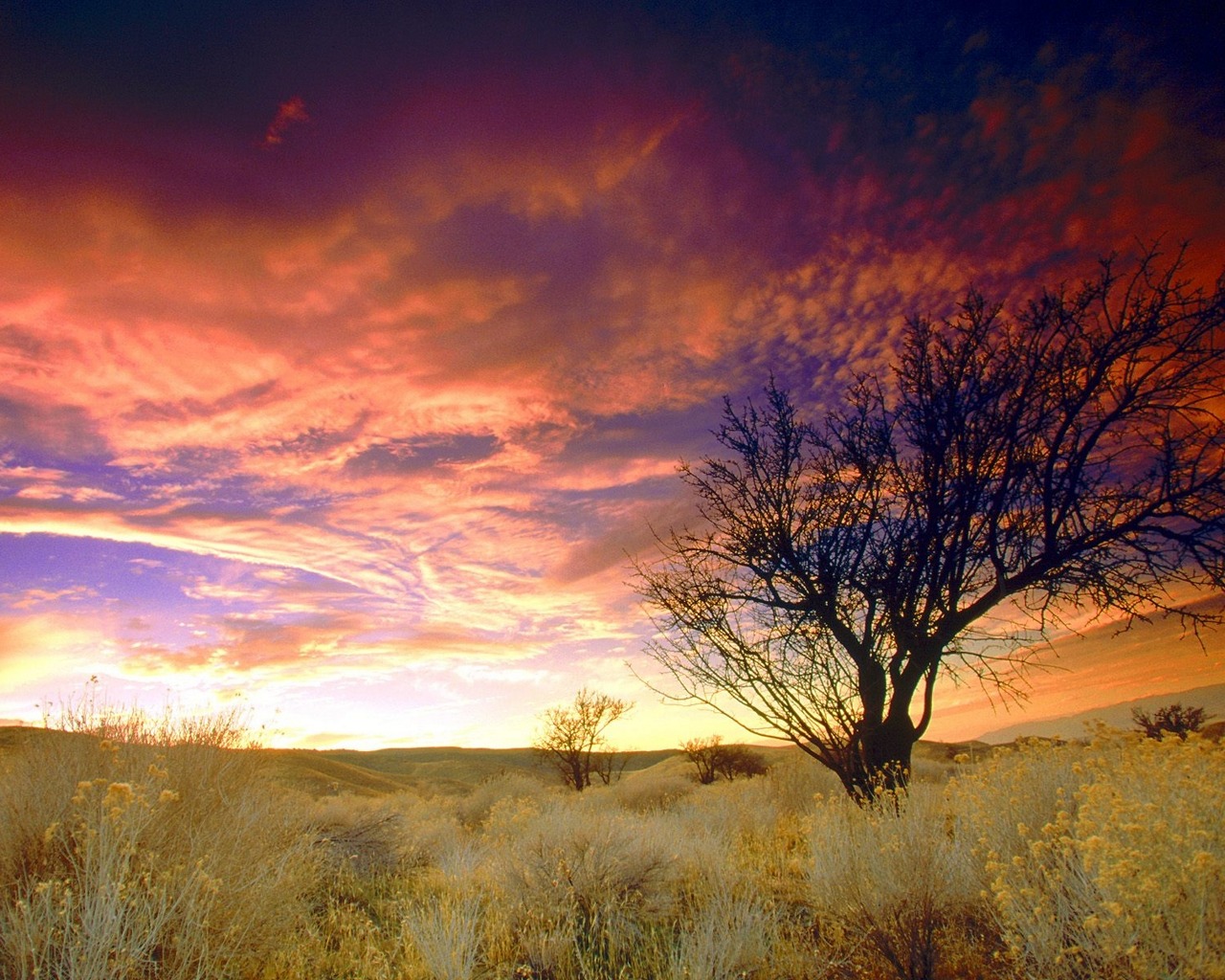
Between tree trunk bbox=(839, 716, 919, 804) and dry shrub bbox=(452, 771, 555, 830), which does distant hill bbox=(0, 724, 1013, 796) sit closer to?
tree trunk bbox=(839, 716, 919, 804)

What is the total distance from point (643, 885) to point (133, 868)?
425 cm

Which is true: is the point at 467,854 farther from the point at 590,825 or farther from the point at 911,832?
the point at 911,832

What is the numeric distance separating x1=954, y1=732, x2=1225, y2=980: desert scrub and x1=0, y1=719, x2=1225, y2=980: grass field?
0.02 m

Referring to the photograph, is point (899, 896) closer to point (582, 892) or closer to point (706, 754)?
point (582, 892)

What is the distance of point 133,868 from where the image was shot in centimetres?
476

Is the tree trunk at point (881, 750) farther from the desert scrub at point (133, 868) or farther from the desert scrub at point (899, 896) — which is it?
the desert scrub at point (133, 868)

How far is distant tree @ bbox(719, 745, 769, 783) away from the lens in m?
29.5

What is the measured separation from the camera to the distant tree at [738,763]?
96.8ft

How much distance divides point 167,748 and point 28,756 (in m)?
1.15

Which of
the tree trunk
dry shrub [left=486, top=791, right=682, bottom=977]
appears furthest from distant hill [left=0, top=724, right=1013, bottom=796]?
dry shrub [left=486, top=791, right=682, bottom=977]

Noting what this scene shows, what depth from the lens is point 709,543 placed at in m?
8.26

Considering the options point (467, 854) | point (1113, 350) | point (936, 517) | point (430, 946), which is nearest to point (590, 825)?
point (430, 946)

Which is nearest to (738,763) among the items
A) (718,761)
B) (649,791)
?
(718,761)

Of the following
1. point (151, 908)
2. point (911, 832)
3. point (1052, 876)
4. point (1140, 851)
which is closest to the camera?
point (1140, 851)
